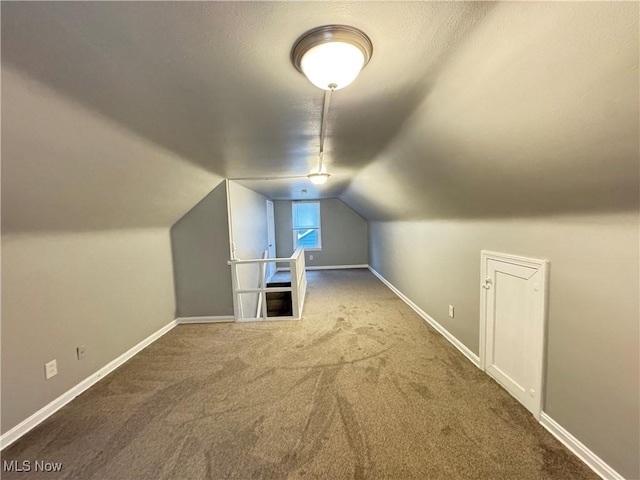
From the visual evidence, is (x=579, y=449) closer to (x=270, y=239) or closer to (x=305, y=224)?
(x=270, y=239)

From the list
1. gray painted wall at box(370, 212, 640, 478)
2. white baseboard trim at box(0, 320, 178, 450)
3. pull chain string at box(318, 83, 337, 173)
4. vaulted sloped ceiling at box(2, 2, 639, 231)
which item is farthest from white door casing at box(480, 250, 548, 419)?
white baseboard trim at box(0, 320, 178, 450)

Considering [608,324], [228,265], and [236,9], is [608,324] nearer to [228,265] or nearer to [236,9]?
[236,9]

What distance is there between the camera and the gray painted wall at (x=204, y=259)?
385 cm

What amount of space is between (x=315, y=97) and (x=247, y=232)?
368 cm

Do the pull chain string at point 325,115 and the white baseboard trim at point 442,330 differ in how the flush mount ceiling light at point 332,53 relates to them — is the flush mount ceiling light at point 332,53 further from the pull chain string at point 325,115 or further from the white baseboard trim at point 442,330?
the white baseboard trim at point 442,330

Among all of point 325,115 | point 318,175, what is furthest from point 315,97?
point 318,175

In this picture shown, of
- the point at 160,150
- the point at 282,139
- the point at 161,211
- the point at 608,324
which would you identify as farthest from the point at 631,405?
the point at 161,211

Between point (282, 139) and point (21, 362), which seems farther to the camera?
point (282, 139)

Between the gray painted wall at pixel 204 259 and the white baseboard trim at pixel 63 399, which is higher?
the gray painted wall at pixel 204 259

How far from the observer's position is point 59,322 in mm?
2229

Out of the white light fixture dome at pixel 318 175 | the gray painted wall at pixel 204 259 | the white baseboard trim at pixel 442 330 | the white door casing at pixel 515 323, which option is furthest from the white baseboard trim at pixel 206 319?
the white door casing at pixel 515 323

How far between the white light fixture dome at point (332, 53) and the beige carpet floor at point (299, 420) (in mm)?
2100

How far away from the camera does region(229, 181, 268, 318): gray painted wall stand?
4246 millimetres

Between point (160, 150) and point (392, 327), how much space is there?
3.29 m
